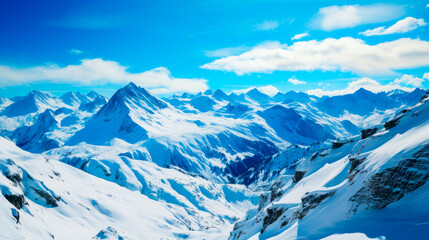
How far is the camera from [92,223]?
5074 inches

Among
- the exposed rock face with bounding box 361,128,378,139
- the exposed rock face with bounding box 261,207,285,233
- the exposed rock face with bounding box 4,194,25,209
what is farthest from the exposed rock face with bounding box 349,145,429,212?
the exposed rock face with bounding box 4,194,25,209

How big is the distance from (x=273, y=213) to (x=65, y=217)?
107161 millimetres

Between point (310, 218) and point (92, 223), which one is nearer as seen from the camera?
point (310, 218)

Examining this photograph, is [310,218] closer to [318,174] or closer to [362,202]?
[362,202]

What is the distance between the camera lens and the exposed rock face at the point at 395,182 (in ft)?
76.8

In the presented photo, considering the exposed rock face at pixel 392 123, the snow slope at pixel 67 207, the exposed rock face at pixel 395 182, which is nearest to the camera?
the exposed rock face at pixel 395 182

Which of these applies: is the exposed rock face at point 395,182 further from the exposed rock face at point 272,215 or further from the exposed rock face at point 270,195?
the exposed rock face at point 270,195

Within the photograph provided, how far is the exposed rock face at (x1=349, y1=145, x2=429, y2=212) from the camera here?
23406 mm

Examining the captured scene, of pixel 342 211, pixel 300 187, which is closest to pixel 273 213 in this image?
pixel 300 187

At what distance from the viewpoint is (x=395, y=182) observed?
24094 mm

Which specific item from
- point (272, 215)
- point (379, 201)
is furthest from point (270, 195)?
point (379, 201)

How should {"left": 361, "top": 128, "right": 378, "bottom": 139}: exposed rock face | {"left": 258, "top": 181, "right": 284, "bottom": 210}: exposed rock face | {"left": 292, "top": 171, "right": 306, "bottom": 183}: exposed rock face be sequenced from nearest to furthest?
{"left": 361, "top": 128, "right": 378, "bottom": 139}: exposed rock face, {"left": 292, "top": 171, "right": 306, "bottom": 183}: exposed rock face, {"left": 258, "top": 181, "right": 284, "bottom": 210}: exposed rock face

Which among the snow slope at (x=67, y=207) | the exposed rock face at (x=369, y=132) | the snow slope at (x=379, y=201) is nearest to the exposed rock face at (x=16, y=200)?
the snow slope at (x=67, y=207)

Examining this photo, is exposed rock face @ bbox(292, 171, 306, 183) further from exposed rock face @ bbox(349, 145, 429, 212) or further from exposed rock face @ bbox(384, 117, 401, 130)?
exposed rock face @ bbox(349, 145, 429, 212)
